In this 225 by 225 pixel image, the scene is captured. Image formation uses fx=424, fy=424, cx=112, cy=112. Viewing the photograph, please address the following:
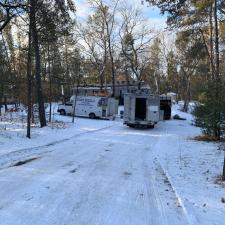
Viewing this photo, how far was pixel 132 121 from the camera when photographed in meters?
31.7

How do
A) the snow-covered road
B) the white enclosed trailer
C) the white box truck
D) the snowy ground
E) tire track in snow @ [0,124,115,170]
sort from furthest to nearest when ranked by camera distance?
the white box truck, the white enclosed trailer, tire track in snow @ [0,124,115,170], the snowy ground, the snow-covered road

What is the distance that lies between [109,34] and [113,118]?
834 inches

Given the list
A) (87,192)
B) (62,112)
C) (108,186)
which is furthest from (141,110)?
(87,192)

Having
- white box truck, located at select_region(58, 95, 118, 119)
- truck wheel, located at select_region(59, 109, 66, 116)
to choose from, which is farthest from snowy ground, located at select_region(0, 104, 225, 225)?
truck wheel, located at select_region(59, 109, 66, 116)

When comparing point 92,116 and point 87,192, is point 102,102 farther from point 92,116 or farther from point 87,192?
point 87,192

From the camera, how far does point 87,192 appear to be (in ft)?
30.4

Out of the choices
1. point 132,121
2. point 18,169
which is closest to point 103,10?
point 132,121

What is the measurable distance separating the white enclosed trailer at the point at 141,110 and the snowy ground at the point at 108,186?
1314 cm

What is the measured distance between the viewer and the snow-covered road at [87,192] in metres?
7.34

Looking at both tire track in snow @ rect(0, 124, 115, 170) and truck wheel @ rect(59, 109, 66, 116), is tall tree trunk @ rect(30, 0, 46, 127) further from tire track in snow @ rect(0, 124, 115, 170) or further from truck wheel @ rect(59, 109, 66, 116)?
truck wheel @ rect(59, 109, 66, 116)

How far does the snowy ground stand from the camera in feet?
24.5

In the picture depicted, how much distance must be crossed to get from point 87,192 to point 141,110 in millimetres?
23126

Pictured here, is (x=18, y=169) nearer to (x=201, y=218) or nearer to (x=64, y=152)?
(x=64, y=152)

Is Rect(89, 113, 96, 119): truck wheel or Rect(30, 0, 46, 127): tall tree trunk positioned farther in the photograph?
Rect(89, 113, 96, 119): truck wheel
